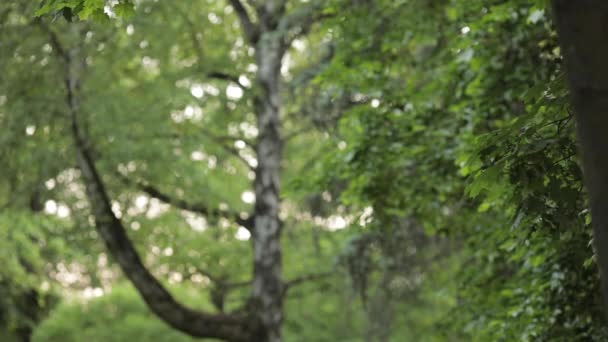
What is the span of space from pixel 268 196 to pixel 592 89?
10911 mm

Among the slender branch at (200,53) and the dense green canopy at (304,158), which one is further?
the slender branch at (200,53)

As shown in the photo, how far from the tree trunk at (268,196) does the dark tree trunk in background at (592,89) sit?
9958mm

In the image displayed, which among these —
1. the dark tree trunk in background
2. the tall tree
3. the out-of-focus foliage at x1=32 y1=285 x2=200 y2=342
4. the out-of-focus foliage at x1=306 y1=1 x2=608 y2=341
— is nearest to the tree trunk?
the tall tree

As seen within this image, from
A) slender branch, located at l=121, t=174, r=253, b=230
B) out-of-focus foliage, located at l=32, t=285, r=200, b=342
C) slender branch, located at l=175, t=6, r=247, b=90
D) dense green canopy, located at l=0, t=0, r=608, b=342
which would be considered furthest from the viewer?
out-of-focus foliage, located at l=32, t=285, r=200, b=342

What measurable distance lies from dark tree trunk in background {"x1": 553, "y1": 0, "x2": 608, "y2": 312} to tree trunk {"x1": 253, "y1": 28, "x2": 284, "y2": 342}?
9958mm

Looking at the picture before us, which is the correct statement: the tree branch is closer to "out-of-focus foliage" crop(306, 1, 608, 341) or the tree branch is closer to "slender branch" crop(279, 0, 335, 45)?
"slender branch" crop(279, 0, 335, 45)

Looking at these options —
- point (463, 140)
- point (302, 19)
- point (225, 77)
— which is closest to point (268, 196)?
point (225, 77)

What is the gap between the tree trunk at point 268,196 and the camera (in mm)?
12445

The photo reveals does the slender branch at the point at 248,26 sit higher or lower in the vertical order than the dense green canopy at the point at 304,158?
higher

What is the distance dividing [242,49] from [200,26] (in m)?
1.22

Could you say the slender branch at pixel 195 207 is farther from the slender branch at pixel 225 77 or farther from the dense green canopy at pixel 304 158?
the slender branch at pixel 225 77

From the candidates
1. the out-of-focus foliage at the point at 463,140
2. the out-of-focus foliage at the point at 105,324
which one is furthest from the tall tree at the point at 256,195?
the out-of-focus foliage at the point at 105,324

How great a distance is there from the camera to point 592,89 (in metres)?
2.39

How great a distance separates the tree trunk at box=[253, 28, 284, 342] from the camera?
1245 cm
